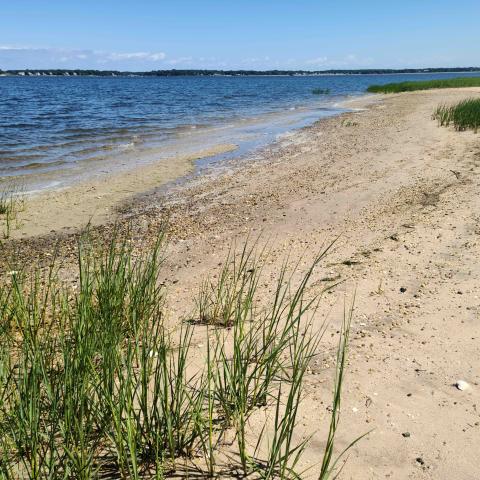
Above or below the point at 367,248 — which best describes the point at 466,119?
above

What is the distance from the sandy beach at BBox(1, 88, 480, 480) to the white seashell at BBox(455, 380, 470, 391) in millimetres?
39

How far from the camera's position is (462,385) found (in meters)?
3.12

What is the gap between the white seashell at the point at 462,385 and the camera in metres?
3.10

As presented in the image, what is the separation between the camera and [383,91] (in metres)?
48.7

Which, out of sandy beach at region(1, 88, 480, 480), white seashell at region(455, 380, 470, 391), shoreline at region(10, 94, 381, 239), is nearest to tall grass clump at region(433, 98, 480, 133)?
sandy beach at region(1, 88, 480, 480)

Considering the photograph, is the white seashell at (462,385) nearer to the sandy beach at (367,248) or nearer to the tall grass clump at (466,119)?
the sandy beach at (367,248)

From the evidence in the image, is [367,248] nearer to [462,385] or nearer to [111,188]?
[462,385]

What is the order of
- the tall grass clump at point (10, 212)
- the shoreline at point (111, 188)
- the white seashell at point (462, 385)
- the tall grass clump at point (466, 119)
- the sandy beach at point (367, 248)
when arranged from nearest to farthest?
the sandy beach at point (367, 248) → the white seashell at point (462, 385) → the tall grass clump at point (10, 212) → the shoreline at point (111, 188) → the tall grass clump at point (466, 119)

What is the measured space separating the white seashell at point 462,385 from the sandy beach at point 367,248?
0.13ft

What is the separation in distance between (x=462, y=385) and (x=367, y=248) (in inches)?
110

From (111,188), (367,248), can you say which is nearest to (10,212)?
(111,188)

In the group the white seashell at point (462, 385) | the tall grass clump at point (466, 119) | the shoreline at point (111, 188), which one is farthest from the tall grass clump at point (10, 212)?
the tall grass clump at point (466, 119)

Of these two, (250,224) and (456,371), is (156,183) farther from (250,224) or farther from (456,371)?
(456,371)

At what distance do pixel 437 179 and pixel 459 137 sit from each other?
16.3 ft
